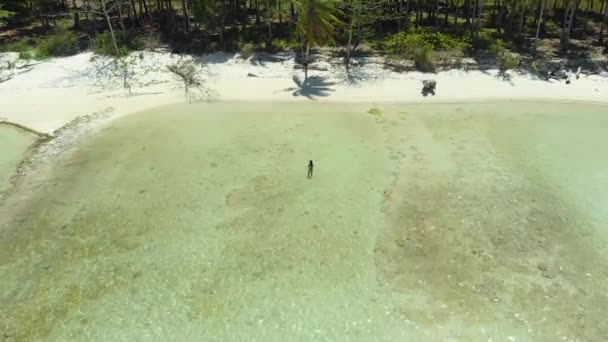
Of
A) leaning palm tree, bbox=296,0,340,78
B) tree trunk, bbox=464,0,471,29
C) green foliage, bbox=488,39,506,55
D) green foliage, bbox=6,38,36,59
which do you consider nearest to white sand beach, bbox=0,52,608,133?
green foliage, bbox=6,38,36,59

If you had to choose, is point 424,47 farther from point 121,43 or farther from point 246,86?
point 121,43

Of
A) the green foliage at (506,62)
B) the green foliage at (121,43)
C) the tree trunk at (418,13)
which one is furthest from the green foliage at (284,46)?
the green foliage at (506,62)

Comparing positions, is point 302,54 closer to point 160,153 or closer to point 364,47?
point 364,47

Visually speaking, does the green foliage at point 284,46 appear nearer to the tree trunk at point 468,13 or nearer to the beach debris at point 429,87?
the beach debris at point 429,87

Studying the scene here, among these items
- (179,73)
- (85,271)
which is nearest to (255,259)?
(85,271)

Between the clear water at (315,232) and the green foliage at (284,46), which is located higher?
the green foliage at (284,46)
